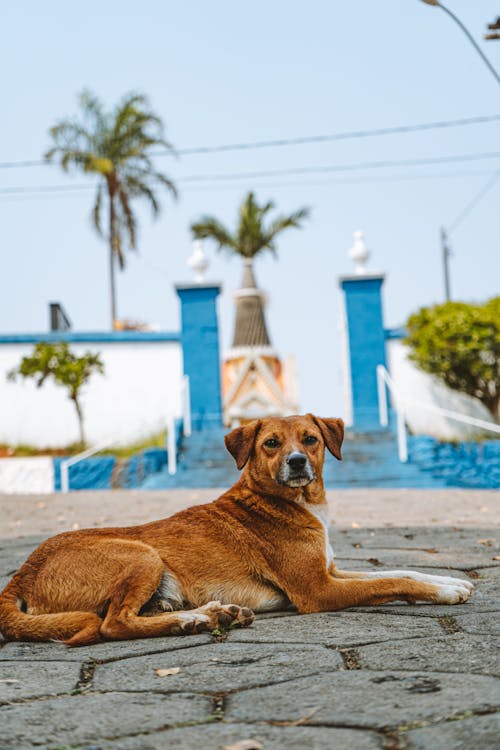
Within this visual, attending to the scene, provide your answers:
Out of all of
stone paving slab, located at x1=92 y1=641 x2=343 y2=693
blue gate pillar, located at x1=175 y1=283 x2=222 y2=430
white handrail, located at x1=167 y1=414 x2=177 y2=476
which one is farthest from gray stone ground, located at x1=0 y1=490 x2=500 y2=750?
blue gate pillar, located at x1=175 y1=283 x2=222 y2=430

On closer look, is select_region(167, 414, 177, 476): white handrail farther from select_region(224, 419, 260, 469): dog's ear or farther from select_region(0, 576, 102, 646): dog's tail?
select_region(0, 576, 102, 646): dog's tail

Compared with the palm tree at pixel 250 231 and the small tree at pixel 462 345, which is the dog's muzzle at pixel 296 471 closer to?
the small tree at pixel 462 345

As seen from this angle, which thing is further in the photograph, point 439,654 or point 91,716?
point 439,654

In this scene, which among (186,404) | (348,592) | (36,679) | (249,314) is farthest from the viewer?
(249,314)

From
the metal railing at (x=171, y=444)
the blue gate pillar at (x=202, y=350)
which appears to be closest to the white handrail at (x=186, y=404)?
the metal railing at (x=171, y=444)

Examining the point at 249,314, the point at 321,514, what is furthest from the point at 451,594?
the point at 249,314

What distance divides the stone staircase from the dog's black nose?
319 inches

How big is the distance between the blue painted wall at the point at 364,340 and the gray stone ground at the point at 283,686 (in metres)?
11.1

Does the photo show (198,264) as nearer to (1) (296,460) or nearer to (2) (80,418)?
(2) (80,418)

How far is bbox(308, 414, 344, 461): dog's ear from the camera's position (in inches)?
152

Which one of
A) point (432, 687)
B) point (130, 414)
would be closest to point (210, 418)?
point (130, 414)

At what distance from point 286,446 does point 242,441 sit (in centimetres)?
27

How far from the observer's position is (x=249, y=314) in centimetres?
2483

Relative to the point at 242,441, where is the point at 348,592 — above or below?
below
